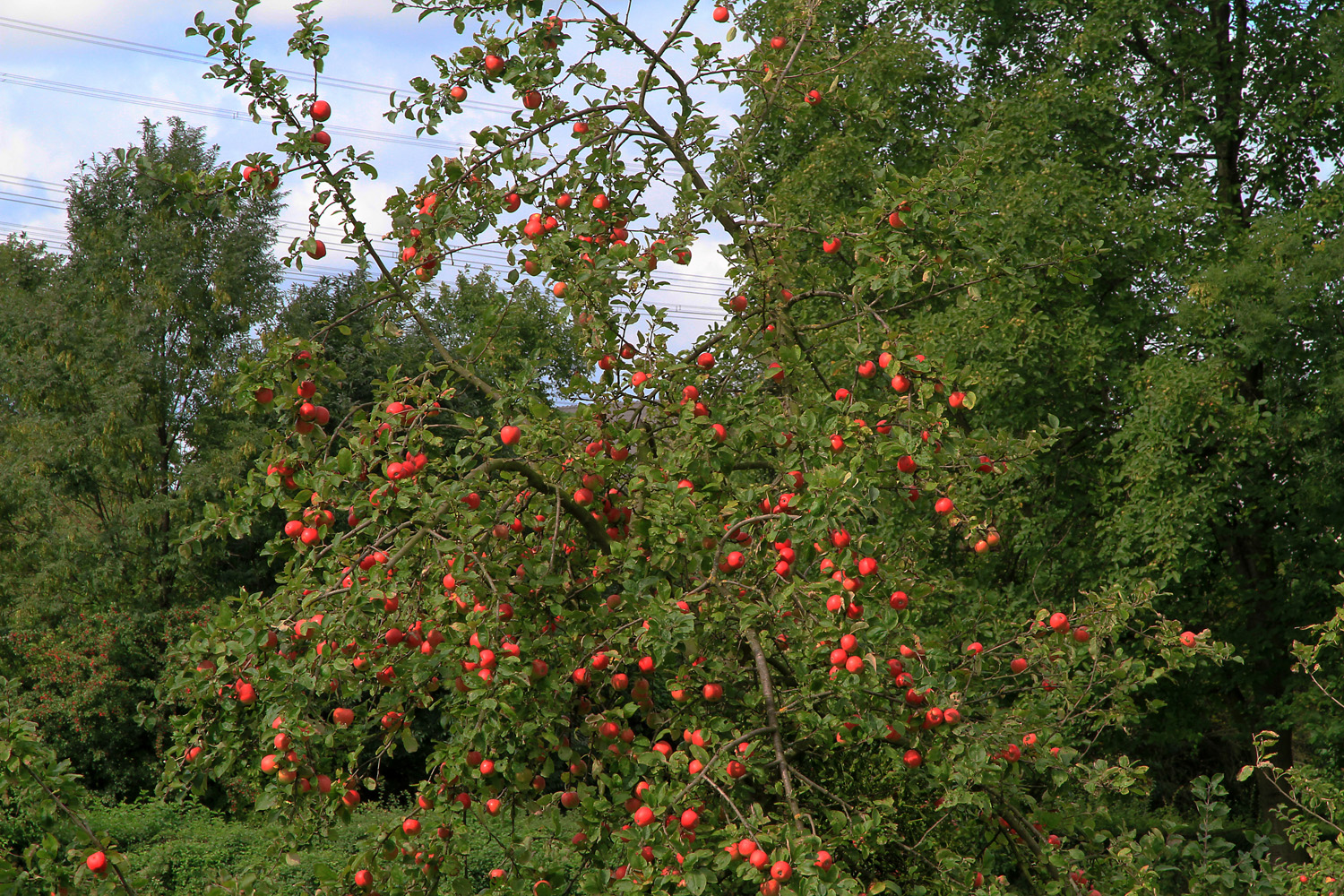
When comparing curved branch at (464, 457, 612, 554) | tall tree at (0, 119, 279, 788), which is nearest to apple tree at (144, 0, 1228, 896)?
curved branch at (464, 457, 612, 554)

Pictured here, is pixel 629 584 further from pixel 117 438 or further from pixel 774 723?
pixel 117 438

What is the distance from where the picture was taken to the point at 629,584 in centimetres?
314

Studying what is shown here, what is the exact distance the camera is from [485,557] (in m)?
3.12

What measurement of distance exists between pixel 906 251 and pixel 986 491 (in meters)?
6.50

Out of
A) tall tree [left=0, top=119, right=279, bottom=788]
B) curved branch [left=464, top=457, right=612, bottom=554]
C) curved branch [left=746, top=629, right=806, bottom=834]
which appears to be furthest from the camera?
tall tree [left=0, top=119, right=279, bottom=788]

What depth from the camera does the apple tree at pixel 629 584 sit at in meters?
2.86

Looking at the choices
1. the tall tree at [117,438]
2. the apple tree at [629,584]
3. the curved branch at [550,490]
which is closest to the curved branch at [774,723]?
the apple tree at [629,584]

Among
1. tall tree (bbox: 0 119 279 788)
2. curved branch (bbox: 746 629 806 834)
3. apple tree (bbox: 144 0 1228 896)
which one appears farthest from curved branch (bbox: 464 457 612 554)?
tall tree (bbox: 0 119 279 788)

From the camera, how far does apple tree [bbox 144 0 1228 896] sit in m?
2.86

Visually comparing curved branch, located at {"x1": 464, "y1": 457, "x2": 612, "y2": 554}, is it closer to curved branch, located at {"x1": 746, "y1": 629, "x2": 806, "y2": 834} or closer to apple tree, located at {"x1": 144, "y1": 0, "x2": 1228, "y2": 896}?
apple tree, located at {"x1": 144, "y1": 0, "x2": 1228, "y2": 896}

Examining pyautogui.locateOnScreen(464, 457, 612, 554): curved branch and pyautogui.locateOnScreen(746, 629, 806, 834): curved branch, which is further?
pyautogui.locateOnScreen(464, 457, 612, 554): curved branch

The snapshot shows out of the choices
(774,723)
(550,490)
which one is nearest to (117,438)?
(550,490)

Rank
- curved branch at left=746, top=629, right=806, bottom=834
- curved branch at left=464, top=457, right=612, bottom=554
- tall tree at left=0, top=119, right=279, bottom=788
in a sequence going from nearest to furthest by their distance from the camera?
curved branch at left=746, top=629, right=806, bottom=834
curved branch at left=464, top=457, right=612, bottom=554
tall tree at left=0, top=119, right=279, bottom=788

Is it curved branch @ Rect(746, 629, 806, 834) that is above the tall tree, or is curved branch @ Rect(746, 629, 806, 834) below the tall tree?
below
